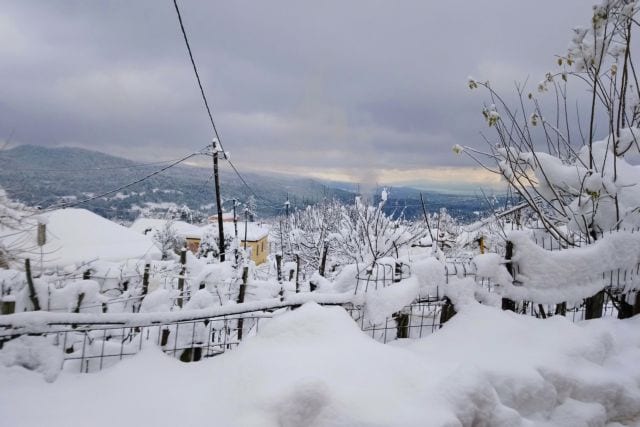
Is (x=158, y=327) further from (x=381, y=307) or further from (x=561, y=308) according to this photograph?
(x=561, y=308)

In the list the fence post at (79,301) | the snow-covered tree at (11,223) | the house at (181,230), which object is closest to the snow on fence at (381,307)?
the fence post at (79,301)

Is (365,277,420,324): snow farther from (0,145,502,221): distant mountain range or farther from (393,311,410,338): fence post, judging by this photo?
(0,145,502,221): distant mountain range

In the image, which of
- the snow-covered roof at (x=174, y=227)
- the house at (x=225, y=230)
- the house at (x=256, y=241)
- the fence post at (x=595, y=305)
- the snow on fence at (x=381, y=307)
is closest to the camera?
the snow on fence at (x=381, y=307)

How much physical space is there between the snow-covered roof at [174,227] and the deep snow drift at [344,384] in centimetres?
4125

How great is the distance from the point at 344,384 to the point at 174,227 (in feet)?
145

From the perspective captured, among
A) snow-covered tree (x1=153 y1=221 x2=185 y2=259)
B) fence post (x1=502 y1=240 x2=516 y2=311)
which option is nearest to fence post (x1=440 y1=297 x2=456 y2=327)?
fence post (x1=502 y1=240 x2=516 y2=311)

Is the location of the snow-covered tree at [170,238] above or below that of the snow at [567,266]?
below

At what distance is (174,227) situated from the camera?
43156 mm

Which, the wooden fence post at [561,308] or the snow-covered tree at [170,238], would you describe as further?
the snow-covered tree at [170,238]

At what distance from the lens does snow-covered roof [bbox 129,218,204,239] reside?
44.1 metres

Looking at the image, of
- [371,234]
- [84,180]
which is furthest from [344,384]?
[371,234]

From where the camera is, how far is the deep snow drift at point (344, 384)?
2383mm

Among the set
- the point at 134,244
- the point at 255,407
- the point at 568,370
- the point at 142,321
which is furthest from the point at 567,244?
the point at 134,244

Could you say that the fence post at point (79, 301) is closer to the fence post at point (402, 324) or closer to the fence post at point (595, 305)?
the fence post at point (402, 324)
